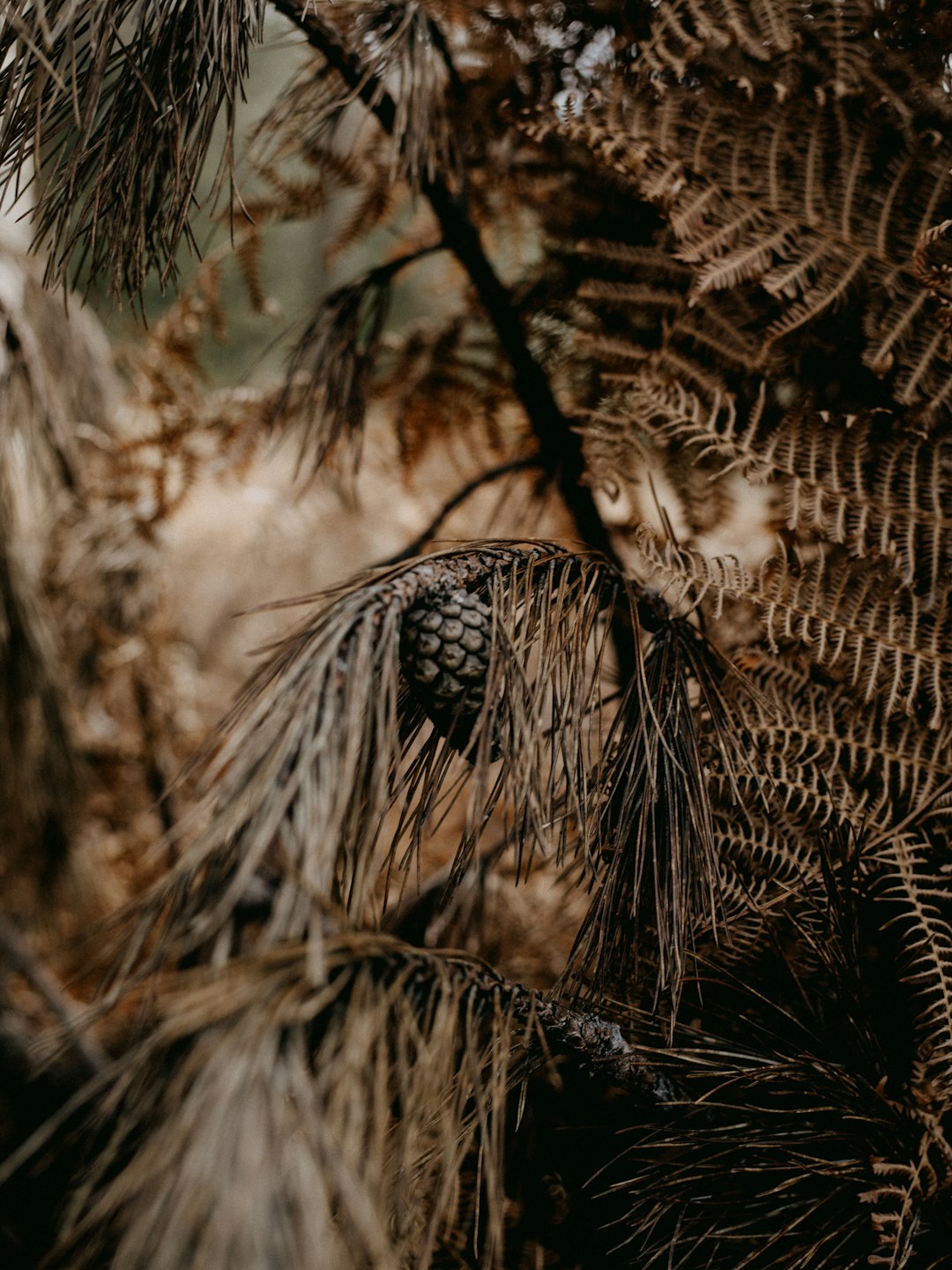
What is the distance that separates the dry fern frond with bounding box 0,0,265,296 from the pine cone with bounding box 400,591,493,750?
30 centimetres

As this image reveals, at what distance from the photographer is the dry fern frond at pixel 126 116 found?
0.43 metres

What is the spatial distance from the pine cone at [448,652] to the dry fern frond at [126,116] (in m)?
0.30

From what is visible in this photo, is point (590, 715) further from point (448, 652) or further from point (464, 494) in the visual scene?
point (464, 494)

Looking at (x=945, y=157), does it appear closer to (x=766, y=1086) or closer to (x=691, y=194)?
(x=691, y=194)

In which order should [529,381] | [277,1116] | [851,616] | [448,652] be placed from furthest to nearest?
[529,381]
[851,616]
[448,652]
[277,1116]

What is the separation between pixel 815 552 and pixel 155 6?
1.94ft

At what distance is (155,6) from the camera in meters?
0.44

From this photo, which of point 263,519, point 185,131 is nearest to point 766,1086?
point 185,131

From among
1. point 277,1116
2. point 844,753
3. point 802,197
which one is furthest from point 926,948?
point 802,197

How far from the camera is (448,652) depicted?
37 cm

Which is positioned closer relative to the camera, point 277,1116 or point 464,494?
point 277,1116

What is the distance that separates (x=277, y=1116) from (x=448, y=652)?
197 mm

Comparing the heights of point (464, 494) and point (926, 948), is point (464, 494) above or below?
above

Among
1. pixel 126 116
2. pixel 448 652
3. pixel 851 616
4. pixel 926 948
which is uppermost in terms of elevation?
pixel 126 116
